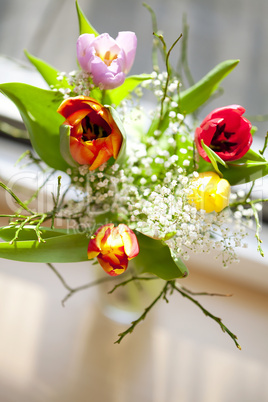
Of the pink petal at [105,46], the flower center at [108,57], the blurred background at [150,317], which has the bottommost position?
the blurred background at [150,317]

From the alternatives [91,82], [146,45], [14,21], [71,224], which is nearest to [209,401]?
[71,224]

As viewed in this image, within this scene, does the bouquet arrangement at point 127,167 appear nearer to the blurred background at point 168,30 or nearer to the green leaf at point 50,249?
the green leaf at point 50,249

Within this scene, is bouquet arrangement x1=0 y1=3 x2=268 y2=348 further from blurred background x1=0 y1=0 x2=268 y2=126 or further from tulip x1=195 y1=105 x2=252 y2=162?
blurred background x1=0 y1=0 x2=268 y2=126

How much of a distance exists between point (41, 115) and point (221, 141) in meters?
0.20

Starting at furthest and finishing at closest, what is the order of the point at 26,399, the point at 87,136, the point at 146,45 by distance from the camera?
the point at 146,45
the point at 26,399
the point at 87,136

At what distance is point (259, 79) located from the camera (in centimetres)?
88

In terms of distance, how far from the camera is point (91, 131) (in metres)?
0.45

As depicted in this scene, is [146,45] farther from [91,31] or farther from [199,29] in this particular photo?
[91,31]

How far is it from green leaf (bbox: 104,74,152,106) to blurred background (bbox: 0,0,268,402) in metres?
0.33

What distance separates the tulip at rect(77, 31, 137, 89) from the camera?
0.43m

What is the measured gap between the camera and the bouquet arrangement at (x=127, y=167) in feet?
1.40

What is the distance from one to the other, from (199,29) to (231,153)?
0.55 meters

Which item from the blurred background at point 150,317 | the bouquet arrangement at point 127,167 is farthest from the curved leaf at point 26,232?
the blurred background at point 150,317

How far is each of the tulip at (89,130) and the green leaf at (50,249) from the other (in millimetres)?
88
